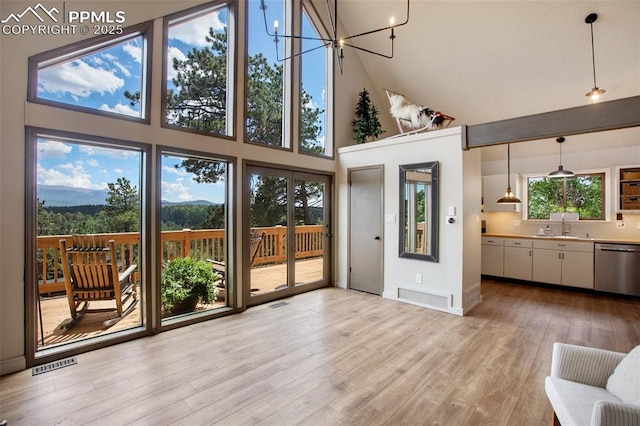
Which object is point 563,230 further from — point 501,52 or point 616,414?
point 616,414

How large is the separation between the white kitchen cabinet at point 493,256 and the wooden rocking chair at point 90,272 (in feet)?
21.2

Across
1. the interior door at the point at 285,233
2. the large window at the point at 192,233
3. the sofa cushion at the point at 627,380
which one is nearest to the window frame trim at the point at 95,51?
the large window at the point at 192,233

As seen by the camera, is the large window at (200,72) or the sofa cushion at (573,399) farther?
the large window at (200,72)

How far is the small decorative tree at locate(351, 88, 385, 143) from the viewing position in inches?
216

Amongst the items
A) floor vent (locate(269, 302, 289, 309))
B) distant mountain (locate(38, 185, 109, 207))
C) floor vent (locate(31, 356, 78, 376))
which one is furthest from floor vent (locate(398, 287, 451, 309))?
distant mountain (locate(38, 185, 109, 207))

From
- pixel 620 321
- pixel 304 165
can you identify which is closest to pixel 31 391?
pixel 304 165

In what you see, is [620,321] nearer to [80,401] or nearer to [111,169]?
[80,401]

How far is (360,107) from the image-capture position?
18.6 feet

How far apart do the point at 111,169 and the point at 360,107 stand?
420cm

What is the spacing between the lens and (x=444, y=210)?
13.6ft

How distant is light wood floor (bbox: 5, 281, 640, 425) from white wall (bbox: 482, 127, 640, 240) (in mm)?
2167

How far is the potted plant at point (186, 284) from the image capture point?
11.9ft

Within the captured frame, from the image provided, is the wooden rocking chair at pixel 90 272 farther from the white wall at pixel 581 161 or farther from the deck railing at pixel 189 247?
the white wall at pixel 581 161

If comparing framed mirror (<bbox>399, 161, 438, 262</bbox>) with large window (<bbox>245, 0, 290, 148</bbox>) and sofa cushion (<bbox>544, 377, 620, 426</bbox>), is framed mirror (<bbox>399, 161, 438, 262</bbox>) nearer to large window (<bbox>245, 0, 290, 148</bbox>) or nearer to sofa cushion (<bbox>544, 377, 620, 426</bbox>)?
large window (<bbox>245, 0, 290, 148</bbox>)
